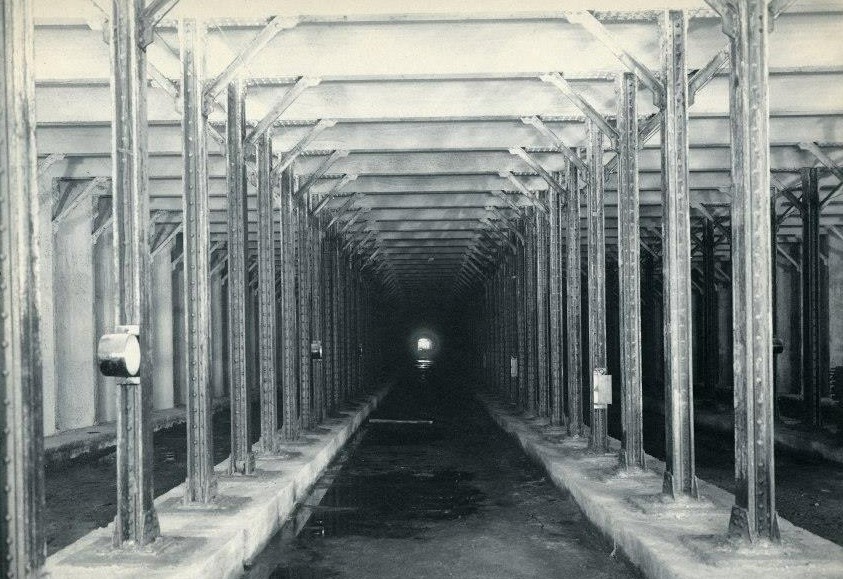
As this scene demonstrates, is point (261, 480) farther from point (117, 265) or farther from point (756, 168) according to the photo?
point (756, 168)

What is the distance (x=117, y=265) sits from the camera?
23.1 feet

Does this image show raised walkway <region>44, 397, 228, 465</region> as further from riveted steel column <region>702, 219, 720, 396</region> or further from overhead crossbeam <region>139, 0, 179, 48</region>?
riveted steel column <region>702, 219, 720, 396</region>

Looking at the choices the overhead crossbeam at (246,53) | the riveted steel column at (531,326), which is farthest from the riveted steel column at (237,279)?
the riveted steel column at (531,326)

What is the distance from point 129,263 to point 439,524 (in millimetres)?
4641

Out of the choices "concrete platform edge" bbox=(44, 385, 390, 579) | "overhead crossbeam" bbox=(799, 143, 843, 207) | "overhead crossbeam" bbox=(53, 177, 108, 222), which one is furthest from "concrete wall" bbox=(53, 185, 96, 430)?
"overhead crossbeam" bbox=(799, 143, 843, 207)

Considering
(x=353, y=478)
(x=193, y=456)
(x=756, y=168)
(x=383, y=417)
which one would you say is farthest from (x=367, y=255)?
(x=756, y=168)

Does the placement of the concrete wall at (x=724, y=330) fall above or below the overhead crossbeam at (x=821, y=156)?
below

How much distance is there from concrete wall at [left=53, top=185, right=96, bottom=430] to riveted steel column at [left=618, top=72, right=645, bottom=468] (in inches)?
444

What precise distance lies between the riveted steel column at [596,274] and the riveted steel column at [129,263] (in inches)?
253

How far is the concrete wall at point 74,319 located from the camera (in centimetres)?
1748

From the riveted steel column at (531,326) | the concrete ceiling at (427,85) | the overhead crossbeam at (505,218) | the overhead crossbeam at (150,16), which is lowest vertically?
the riveted steel column at (531,326)

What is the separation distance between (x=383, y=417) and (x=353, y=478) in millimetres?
10461

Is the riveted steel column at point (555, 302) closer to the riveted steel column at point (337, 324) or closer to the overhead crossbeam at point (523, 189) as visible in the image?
the overhead crossbeam at point (523, 189)

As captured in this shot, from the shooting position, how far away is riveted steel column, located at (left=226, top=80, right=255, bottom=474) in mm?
10312
